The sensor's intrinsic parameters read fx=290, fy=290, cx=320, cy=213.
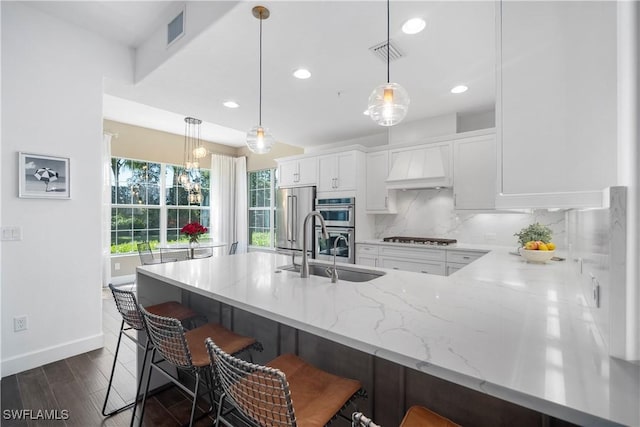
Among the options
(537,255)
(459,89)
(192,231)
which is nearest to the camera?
(537,255)

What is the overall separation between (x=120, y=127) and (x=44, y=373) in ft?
14.6

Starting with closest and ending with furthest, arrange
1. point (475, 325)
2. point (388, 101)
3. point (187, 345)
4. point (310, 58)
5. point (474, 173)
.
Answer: point (475, 325)
point (187, 345)
point (388, 101)
point (310, 58)
point (474, 173)

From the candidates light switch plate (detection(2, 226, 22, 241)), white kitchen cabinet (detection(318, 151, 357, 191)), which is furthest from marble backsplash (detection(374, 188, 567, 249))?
light switch plate (detection(2, 226, 22, 241))

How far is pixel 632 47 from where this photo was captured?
70cm

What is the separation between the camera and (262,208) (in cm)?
687

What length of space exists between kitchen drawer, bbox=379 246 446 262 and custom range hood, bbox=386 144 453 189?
859mm

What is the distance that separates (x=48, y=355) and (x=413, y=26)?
401cm

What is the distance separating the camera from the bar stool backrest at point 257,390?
0.90 metres

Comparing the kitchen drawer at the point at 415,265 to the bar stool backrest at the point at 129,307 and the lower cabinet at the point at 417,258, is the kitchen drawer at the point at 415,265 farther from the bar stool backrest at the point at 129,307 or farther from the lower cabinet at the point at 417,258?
the bar stool backrest at the point at 129,307

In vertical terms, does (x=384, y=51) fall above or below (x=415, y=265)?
above

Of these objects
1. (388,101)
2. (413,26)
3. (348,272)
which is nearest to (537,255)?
(348,272)

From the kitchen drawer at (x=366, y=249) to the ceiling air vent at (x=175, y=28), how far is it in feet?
10.5

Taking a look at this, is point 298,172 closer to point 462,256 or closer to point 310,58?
point 310,58

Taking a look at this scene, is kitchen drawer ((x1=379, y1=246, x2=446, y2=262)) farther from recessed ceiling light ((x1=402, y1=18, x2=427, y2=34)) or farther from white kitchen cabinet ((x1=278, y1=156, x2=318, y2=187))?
recessed ceiling light ((x1=402, y1=18, x2=427, y2=34))
